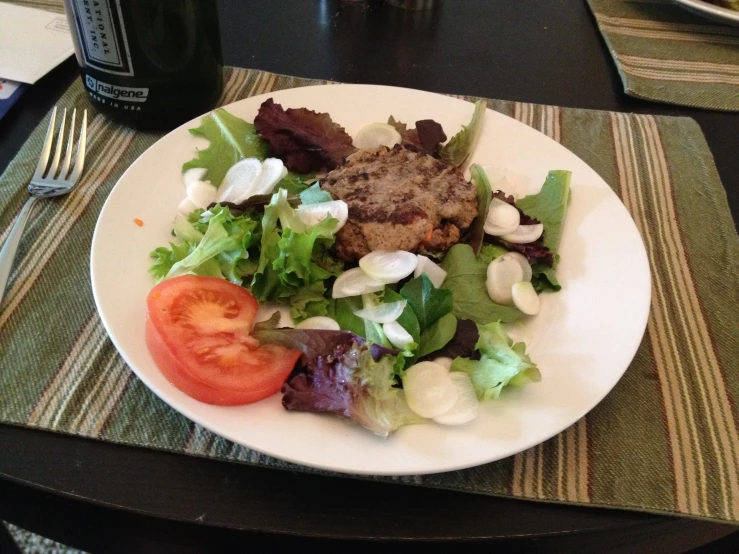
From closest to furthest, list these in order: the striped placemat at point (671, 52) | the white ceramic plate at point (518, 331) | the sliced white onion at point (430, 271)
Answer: the white ceramic plate at point (518, 331) → the sliced white onion at point (430, 271) → the striped placemat at point (671, 52)

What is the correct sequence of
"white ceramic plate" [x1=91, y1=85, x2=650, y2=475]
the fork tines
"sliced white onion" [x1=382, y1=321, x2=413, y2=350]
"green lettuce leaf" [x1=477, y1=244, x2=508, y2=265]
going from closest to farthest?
"white ceramic plate" [x1=91, y1=85, x2=650, y2=475] → "sliced white onion" [x1=382, y1=321, x2=413, y2=350] → "green lettuce leaf" [x1=477, y1=244, x2=508, y2=265] → the fork tines

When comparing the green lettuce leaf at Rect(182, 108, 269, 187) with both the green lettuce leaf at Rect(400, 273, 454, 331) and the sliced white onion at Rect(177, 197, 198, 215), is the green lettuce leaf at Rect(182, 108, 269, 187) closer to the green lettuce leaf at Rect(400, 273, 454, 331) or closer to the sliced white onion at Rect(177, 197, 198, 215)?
the sliced white onion at Rect(177, 197, 198, 215)

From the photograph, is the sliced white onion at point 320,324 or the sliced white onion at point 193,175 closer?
the sliced white onion at point 320,324

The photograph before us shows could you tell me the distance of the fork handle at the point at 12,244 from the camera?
0.98m

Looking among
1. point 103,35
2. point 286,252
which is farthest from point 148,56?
point 286,252

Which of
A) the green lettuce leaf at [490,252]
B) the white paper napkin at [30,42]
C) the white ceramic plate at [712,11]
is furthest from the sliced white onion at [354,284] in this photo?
the white ceramic plate at [712,11]

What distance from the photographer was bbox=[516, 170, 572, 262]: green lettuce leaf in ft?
3.37

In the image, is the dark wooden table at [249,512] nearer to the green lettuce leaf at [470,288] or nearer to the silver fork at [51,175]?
the green lettuce leaf at [470,288]

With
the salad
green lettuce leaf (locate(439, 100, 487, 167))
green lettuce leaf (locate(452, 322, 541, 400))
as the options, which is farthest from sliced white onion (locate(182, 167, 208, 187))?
green lettuce leaf (locate(452, 322, 541, 400))

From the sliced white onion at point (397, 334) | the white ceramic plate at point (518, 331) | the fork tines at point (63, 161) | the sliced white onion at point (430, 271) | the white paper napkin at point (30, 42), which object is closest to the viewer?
the white ceramic plate at point (518, 331)

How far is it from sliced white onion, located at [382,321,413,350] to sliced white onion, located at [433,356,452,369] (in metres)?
0.06

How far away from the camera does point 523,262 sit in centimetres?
97

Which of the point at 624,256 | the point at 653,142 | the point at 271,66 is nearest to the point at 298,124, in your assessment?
the point at 271,66

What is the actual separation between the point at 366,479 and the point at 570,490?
27 centimetres
